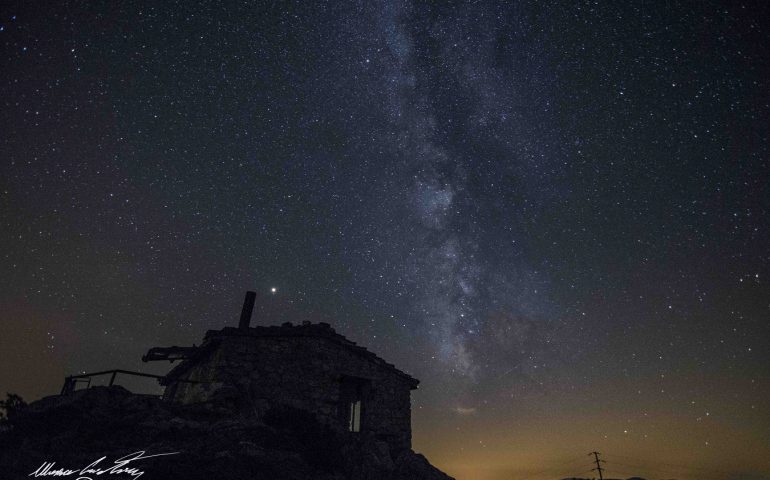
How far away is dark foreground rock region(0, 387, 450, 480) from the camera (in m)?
7.93

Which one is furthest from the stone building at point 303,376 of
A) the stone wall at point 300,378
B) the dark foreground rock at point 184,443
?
the dark foreground rock at point 184,443

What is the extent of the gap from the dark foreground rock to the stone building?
1322mm

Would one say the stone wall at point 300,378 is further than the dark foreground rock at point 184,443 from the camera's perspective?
Yes

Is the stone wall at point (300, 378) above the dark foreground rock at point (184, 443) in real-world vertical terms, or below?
above

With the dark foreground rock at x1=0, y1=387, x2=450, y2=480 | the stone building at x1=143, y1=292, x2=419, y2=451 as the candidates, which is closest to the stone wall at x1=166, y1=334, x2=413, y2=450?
the stone building at x1=143, y1=292, x2=419, y2=451

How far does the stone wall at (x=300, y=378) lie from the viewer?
14.3 m

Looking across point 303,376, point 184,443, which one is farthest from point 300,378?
point 184,443

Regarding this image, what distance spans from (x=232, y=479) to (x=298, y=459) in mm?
2197

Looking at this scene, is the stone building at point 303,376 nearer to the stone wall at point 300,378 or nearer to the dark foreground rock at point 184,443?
the stone wall at point 300,378

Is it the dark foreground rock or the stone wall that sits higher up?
the stone wall

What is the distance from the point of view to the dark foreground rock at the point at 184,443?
793 cm

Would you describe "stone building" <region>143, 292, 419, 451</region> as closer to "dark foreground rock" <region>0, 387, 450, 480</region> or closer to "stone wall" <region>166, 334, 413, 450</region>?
"stone wall" <region>166, 334, 413, 450</region>

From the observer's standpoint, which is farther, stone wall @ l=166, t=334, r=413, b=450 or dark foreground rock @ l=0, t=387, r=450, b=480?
stone wall @ l=166, t=334, r=413, b=450

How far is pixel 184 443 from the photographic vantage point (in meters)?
8.98
